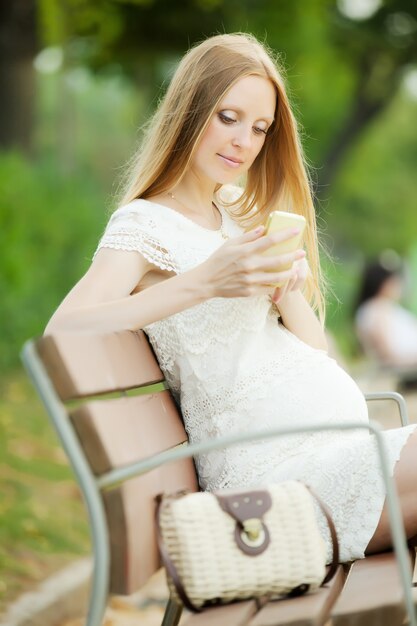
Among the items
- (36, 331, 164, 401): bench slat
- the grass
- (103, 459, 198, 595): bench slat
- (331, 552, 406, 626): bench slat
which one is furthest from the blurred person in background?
(103, 459, 198, 595): bench slat

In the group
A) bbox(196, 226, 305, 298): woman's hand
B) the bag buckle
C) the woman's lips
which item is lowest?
the bag buckle

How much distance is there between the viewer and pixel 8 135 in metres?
11.2

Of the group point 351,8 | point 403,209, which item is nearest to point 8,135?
point 351,8

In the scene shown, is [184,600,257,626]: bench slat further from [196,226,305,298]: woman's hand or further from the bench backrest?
[196,226,305,298]: woman's hand

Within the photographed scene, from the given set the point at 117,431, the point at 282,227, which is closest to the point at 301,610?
the point at 117,431

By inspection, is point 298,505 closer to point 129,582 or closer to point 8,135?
point 129,582

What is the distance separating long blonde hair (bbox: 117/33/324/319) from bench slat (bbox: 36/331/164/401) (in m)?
0.53

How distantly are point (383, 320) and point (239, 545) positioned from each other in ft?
30.4

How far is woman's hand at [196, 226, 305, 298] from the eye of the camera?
2.71 m

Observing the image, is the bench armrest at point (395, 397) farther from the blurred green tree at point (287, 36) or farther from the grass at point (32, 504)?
the blurred green tree at point (287, 36)

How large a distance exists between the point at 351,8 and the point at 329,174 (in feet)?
13.8

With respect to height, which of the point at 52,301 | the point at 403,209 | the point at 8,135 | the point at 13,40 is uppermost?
the point at 13,40

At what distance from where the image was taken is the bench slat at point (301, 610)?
2375 millimetres

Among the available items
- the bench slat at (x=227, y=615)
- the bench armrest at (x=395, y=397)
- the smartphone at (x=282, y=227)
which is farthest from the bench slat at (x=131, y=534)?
the bench armrest at (x=395, y=397)
